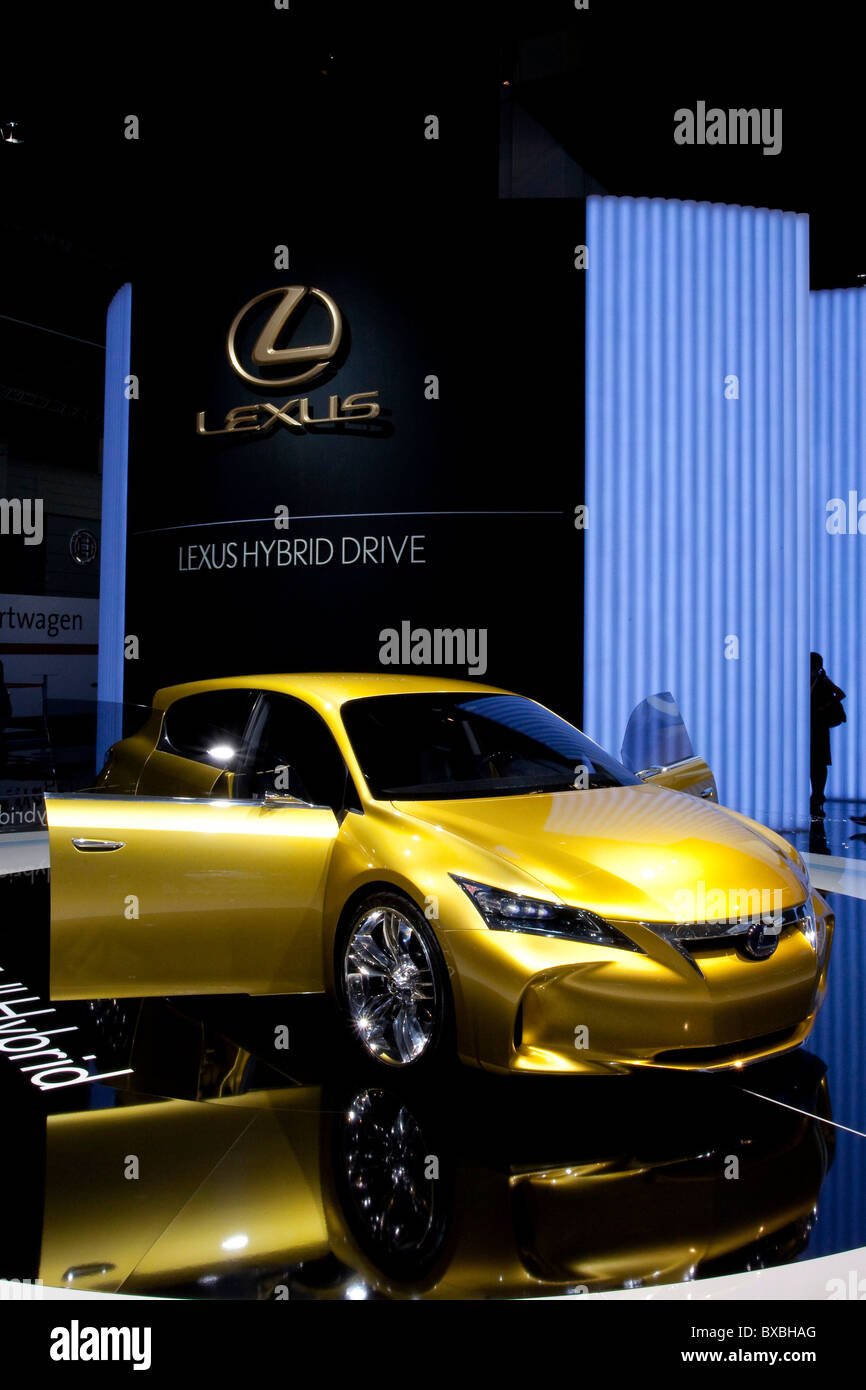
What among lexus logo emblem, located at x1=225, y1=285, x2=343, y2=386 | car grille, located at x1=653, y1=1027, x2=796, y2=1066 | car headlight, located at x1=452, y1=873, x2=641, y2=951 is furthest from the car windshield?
lexus logo emblem, located at x1=225, y1=285, x2=343, y2=386

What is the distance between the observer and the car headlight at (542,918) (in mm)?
3312

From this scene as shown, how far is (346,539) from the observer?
9750 mm

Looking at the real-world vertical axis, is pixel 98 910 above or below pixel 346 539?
below

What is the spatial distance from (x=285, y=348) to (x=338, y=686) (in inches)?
239

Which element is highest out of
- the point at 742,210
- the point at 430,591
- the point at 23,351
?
the point at 23,351

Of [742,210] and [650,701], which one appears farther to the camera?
[742,210]

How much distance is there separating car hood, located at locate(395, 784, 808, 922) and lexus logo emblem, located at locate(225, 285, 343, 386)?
6.55 metres

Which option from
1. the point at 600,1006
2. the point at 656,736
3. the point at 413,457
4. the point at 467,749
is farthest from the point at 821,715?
the point at 600,1006

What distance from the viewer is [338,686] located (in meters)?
4.79

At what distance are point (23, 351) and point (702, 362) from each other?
13.3m

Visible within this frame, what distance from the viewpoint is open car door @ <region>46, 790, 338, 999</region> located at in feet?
13.5

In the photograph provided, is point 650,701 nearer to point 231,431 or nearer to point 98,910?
point 98,910

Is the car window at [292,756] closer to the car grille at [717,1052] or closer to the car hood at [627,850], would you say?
the car hood at [627,850]

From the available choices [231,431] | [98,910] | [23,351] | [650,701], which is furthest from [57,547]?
[98,910]
